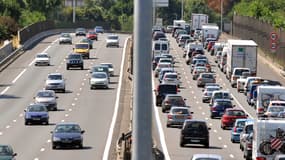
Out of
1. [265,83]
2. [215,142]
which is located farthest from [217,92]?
[215,142]

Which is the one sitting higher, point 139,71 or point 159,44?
point 139,71

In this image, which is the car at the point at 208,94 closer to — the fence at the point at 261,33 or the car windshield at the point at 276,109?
the car windshield at the point at 276,109

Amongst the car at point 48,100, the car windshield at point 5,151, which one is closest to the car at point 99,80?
the car at point 48,100

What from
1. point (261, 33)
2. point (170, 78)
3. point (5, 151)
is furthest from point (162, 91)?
point (261, 33)

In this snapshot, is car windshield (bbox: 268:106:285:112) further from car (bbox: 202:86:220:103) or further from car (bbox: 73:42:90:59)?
car (bbox: 73:42:90:59)

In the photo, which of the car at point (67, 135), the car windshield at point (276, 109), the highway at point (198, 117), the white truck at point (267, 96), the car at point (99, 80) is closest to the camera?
the car at point (67, 135)

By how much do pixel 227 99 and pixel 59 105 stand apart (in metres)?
12.1

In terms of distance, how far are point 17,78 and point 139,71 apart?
8039 cm

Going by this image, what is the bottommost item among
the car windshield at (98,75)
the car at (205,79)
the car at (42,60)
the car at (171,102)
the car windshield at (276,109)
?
the car at (42,60)

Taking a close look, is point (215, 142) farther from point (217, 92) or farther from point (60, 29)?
point (60, 29)

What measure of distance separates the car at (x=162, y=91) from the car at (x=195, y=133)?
2202 centimetres

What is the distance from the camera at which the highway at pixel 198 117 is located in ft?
146

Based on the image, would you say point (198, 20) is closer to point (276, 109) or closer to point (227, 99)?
point (227, 99)

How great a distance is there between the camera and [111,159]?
3825cm
